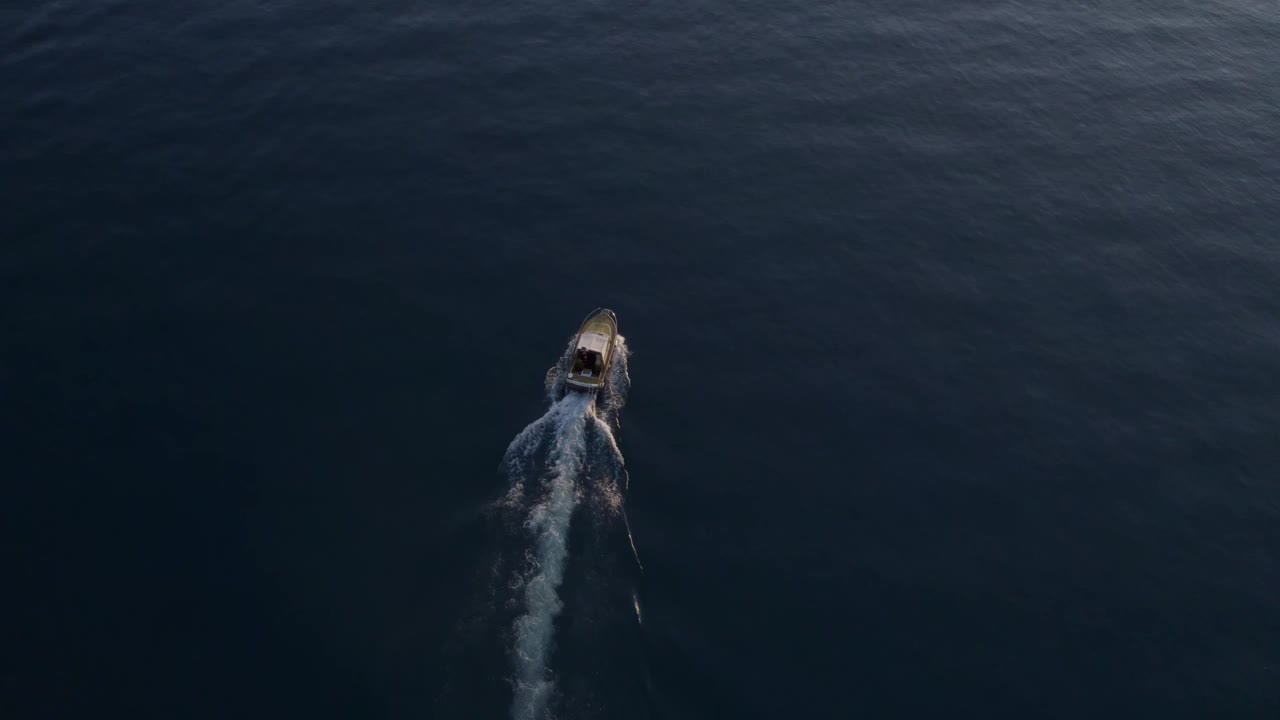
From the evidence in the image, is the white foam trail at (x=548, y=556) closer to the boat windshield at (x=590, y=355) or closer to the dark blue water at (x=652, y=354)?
the dark blue water at (x=652, y=354)

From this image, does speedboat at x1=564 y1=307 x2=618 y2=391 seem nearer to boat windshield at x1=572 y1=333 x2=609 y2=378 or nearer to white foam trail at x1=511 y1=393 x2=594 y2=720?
boat windshield at x1=572 y1=333 x2=609 y2=378

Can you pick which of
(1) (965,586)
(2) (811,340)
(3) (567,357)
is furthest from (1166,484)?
(3) (567,357)

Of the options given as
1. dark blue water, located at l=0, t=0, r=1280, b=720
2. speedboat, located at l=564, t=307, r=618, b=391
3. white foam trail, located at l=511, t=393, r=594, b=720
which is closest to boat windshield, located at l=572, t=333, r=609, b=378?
speedboat, located at l=564, t=307, r=618, b=391

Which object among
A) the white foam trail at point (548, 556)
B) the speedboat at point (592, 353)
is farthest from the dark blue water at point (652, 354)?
the speedboat at point (592, 353)

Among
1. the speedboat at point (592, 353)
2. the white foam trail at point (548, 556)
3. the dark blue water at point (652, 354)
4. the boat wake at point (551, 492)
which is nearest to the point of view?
the white foam trail at point (548, 556)

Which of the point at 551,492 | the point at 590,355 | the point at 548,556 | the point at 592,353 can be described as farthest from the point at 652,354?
the point at 548,556

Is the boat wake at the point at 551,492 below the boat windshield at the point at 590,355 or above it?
below

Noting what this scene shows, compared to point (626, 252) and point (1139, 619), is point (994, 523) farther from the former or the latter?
point (626, 252)
